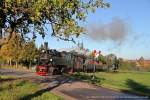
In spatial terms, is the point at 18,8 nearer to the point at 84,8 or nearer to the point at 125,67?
the point at 84,8

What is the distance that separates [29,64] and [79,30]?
61.7 m

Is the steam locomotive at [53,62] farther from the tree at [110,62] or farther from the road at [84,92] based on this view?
the tree at [110,62]

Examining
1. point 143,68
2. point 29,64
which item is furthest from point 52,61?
point 143,68

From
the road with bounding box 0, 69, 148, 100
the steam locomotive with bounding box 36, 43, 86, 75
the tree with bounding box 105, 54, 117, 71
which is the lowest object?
the road with bounding box 0, 69, 148, 100

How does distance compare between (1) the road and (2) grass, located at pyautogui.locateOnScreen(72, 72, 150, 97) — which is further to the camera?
(2) grass, located at pyautogui.locateOnScreen(72, 72, 150, 97)

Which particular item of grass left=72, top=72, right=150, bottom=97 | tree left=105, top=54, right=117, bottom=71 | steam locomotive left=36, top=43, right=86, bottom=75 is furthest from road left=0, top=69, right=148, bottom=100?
tree left=105, top=54, right=117, bottom=71

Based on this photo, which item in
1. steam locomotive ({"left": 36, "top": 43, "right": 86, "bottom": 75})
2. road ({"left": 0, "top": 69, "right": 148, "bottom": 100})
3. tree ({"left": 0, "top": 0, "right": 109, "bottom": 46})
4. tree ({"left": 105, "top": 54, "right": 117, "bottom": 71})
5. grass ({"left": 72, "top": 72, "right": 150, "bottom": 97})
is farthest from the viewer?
tree ({"left": 105, "top": 54, "right": 117, "bottom": 71})

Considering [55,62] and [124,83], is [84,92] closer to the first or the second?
[124,83]

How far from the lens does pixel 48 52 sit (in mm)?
51375

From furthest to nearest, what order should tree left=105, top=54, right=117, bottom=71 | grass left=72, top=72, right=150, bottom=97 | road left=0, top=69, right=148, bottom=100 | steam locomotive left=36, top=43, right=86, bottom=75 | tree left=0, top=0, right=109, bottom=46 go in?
tree left=105, top=54, right=117, bottom=71 → steam locomotive left=36, top=43, right=86, bottom=75 → grass left=72, top=72, right=150, bottom=97 → road left=0, top=69, right=148, bottom=100 → tree left=0, top=0, right=109, bottom=46

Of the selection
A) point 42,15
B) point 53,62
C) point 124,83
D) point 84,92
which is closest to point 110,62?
point 53,62

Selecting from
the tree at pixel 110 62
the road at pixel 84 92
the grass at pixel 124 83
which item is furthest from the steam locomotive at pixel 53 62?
the tree at pixel 110 62

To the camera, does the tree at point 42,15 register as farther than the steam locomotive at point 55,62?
No

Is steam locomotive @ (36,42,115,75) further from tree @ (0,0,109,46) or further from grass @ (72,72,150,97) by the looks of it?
tree @ (0,0,109,46)
